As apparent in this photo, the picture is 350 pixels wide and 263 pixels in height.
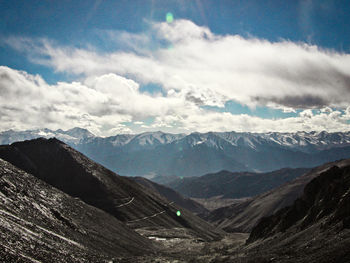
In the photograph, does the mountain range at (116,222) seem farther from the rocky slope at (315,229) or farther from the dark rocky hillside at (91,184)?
the dark rocky hillside at (91,184)

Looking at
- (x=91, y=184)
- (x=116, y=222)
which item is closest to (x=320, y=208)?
(x=116, y=222)

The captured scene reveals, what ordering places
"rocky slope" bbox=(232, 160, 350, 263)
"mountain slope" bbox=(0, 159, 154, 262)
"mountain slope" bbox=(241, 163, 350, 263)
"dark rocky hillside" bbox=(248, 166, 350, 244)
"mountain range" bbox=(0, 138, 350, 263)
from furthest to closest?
1. "dark rocky hillside" bbox=(248, 166, 350, 244)
2. "mountain range" bbox=(0, 138, 350, 263)
3. "mountain slope" bbox=(0, 159, 154, 262)
4. "mountain slope" bbox=(241, 163, 350, 263)
5. "rocky slope" bbox=(232, 160, 350, 263)

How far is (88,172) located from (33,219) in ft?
343

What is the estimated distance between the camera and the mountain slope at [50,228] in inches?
1746

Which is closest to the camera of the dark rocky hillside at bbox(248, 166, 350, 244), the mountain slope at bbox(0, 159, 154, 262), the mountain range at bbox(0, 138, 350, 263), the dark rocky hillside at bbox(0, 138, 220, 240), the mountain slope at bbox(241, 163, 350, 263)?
the mountain slope at bbox(241, 163, 350, 263)

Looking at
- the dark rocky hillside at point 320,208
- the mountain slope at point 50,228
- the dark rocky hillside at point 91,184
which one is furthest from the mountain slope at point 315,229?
the dark rocky hillside at point 91,184

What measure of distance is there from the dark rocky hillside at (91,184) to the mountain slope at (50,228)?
3876 centimetres

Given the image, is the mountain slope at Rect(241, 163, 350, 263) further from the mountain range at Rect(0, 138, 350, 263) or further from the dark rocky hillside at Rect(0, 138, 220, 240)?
the dark rocky hillside at Rect(0, 138, 220, 240)

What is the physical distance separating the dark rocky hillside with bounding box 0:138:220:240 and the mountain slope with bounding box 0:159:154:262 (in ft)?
127

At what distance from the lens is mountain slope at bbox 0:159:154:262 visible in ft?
145

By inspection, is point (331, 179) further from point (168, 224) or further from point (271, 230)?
point (168, 224)

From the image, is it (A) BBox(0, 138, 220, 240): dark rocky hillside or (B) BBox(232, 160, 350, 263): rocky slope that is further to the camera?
(A) BBox(0, 138, 220, 240): dark rocky hillside

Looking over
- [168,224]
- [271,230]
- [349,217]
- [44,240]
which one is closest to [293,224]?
[271,230]

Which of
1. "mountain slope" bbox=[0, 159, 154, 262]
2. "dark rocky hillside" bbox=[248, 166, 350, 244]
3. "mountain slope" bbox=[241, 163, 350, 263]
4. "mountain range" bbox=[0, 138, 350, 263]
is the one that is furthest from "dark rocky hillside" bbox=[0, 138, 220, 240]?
"mountain slope" bbox=[241, 163, 350, 263]
